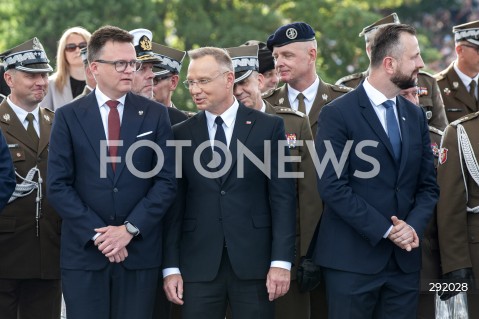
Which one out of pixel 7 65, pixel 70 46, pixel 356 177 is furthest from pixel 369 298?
pixel 70 46

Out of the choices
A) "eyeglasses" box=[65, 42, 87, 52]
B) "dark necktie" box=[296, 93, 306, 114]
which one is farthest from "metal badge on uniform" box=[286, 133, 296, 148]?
"eyeglasses" box=[65, 42, 87, 52]

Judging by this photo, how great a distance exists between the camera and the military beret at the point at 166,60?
26.5ft

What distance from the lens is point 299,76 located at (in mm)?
8195

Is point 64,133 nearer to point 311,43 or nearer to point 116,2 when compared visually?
point 311,43

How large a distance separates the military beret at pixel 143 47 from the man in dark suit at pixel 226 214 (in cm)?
116

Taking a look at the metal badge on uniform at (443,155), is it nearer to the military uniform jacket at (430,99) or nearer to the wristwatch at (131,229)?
the military uniform jacket at (430,99)

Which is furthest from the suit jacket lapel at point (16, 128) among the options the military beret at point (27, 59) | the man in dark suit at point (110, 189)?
the man in dark suit at point (110, 189)

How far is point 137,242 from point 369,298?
53.3 inches

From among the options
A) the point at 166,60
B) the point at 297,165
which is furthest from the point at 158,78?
the point at 297,165

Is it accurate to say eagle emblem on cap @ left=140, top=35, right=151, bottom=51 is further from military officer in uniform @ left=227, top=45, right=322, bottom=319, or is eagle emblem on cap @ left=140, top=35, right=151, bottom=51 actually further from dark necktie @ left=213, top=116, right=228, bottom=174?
dark necktie @ left=213, top=116, right=228, bottom=174

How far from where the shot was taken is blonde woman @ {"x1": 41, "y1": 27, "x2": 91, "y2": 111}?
9391 mm

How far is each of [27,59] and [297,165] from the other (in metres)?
2.04

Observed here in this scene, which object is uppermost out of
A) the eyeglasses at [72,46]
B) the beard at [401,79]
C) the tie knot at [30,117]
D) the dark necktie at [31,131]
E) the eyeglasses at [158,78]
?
the eyeglasses at [72,46]

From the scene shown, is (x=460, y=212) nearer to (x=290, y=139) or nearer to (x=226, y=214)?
(x=290, y=139)
